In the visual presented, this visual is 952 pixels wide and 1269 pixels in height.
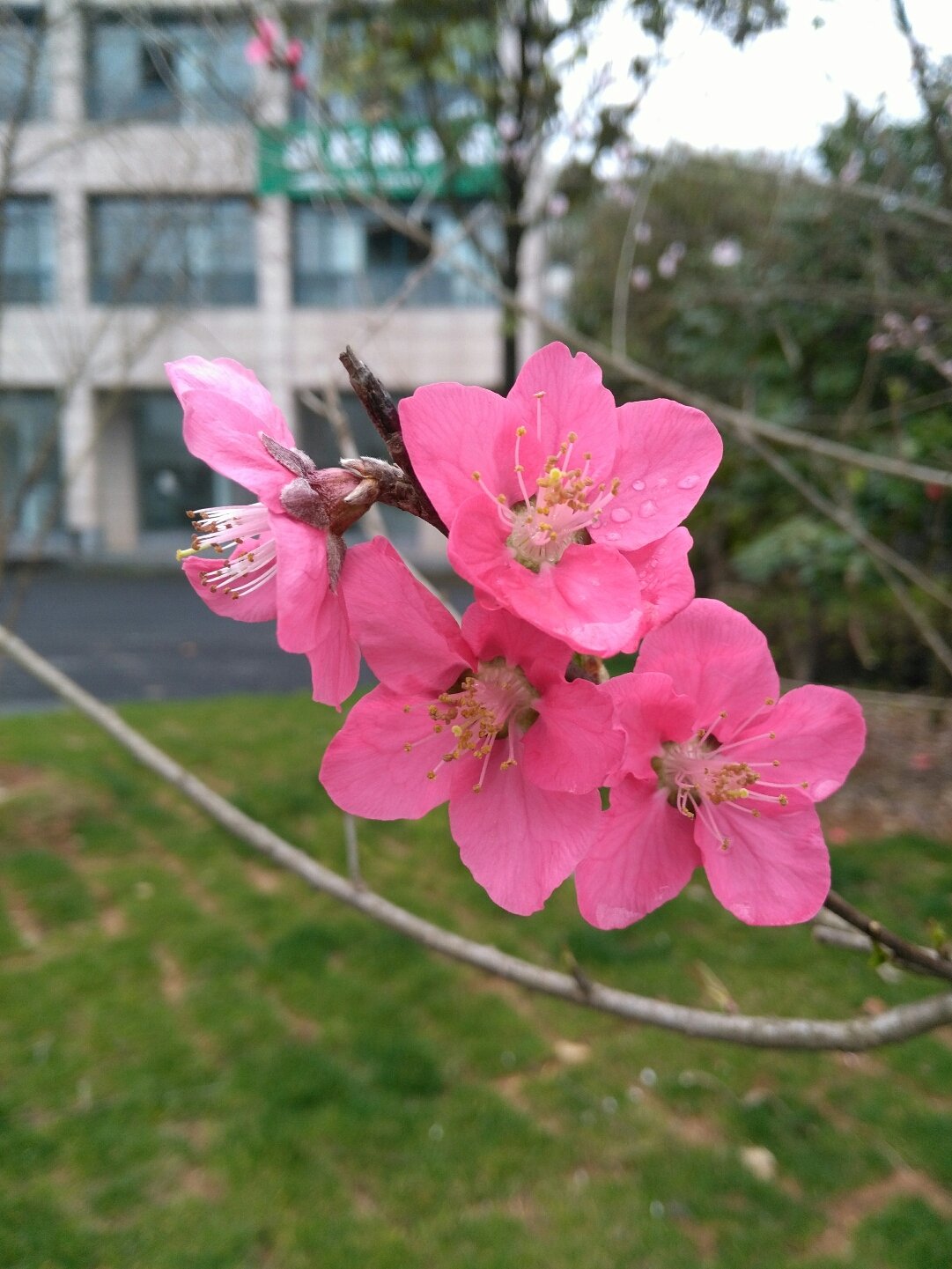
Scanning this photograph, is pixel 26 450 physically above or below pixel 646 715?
above

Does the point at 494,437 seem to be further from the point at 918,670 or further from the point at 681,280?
the point at 681,280

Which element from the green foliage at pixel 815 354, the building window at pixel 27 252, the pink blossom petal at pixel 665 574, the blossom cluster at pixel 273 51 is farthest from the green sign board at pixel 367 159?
the pink blossom petal at pixel 665 574

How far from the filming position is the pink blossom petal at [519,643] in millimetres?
751

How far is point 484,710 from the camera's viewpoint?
0.82 meters

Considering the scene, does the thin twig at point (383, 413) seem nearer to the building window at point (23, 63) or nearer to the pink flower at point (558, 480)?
the pink flower at point (558, 480)

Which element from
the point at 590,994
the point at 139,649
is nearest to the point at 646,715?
the point at 590,994

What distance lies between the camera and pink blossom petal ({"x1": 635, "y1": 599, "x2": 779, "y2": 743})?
2.66 feet

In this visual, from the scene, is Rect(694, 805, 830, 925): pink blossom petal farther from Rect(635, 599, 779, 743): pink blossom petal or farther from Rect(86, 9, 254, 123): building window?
Rect(86, 9, 254, 123): building window

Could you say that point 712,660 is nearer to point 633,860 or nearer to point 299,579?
point 633,860

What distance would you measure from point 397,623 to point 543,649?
129 mm

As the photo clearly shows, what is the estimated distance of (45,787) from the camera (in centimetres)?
545

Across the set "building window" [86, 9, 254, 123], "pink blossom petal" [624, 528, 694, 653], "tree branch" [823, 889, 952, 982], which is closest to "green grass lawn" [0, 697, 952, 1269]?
"tree branch" [823, 889, 952, 982]

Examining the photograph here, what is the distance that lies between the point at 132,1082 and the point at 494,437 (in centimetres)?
311

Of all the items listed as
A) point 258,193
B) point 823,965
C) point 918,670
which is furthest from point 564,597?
point 918,670
